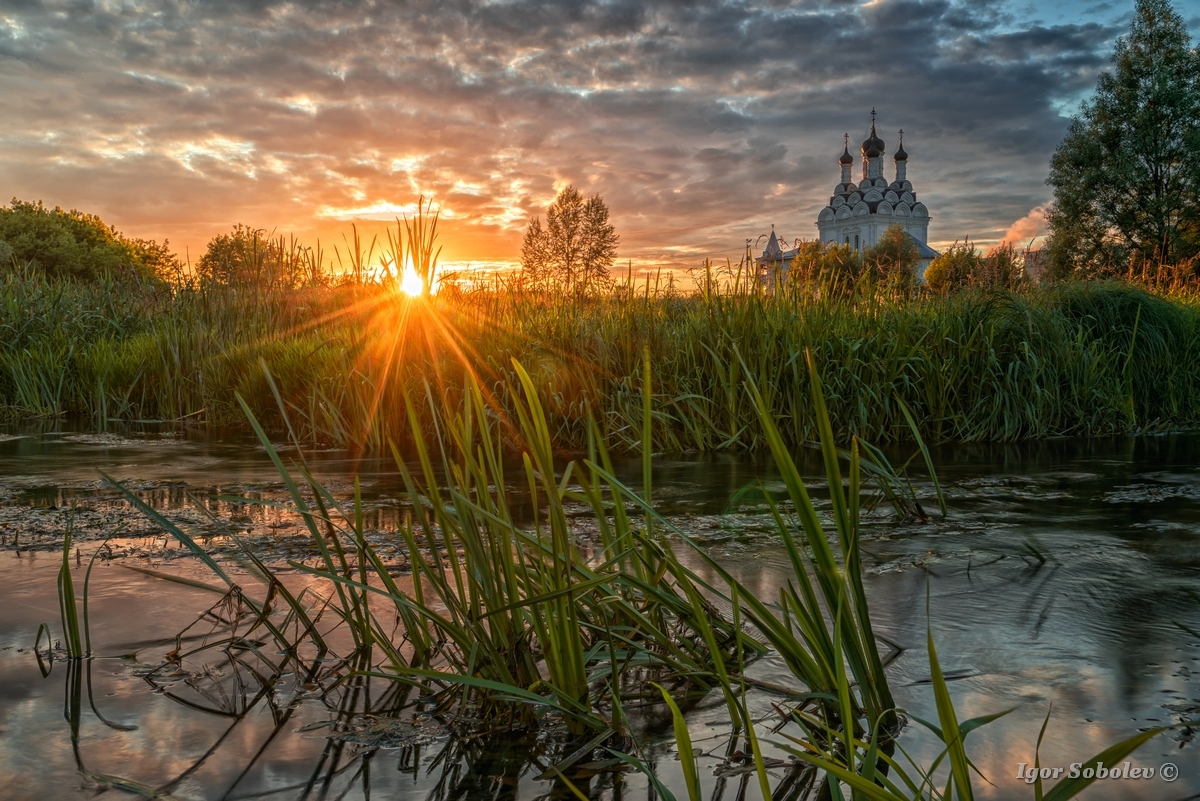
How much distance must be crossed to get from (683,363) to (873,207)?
9894cm

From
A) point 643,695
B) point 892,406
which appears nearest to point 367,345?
point 892,406

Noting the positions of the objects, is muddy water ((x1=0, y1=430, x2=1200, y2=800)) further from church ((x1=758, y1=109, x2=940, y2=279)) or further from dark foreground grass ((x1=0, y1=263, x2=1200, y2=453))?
church ((x1=758, y1=109, x2=940, y2=279))

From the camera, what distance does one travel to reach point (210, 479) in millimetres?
4605

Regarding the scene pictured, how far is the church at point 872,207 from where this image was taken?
96.9m

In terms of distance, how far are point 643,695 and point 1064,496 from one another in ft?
10.8

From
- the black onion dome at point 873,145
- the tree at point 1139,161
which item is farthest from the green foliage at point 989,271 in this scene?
the black onion dome at point 873,145

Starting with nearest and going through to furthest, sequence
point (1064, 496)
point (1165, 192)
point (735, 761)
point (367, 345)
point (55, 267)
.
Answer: point (735, 761) → point (1064, 496) → point (367, 345) → point (1165, 192) → point (55, 267)

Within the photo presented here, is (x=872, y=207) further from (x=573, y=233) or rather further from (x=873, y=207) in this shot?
(x=573, y=233)

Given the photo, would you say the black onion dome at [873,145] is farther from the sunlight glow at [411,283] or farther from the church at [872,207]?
the sunlight glow at [411,283]

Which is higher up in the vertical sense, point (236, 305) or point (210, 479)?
point (236, 305)

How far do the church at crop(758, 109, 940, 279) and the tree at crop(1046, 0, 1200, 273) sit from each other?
199 feet

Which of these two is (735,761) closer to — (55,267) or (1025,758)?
(1025,758)

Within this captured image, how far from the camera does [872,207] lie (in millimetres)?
97062

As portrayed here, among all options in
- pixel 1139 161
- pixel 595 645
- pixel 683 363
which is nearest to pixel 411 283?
pixel 595 645
